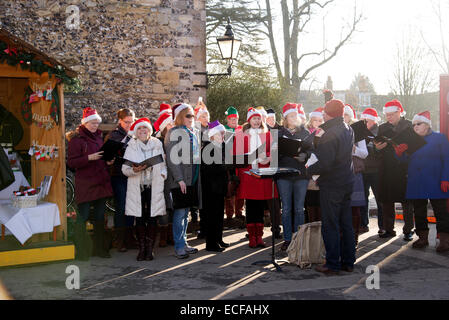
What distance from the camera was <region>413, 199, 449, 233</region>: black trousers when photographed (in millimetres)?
6777

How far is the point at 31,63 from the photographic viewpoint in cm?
620

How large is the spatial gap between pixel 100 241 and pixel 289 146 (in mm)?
2805

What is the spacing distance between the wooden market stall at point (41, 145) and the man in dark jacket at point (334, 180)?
330 centimetres

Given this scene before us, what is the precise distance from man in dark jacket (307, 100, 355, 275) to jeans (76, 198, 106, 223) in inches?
110

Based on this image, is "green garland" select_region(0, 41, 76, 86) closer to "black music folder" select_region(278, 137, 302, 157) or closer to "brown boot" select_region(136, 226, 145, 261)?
"brown boot" select_region(136, 226, 145, 261)

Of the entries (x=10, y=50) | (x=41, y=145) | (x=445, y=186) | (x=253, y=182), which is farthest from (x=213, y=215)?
(x=10, y=50)

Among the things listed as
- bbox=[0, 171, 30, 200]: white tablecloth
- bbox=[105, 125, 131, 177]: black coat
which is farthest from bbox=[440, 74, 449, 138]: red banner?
bbox=[0, 171, 30, 200]: white tablecloth

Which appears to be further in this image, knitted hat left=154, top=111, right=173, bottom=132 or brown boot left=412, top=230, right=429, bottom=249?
knitted hat left=154, top=111, right=173, bottom=132

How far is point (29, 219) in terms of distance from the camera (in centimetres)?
624

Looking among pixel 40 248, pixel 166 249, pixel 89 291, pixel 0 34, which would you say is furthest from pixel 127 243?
pixel 0 34

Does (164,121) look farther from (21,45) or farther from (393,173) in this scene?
(393,173)

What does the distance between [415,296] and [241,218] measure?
13.9 ft

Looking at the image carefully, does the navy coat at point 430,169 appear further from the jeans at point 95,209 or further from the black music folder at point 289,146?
the jeans at point 95,209

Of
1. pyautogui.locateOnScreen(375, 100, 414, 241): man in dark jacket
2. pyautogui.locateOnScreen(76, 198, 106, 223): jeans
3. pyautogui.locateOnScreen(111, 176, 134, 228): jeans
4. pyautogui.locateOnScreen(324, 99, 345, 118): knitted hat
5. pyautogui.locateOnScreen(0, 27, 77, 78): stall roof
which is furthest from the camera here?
pyautogui.locateOnScreen(375, 100, 414, 241): man in dark jacket
